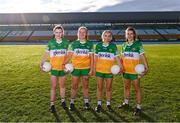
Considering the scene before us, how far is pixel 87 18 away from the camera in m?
58.0

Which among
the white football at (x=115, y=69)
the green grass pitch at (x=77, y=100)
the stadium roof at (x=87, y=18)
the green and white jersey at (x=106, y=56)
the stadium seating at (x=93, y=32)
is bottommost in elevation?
the green grass pitch at (x=77, y=100)

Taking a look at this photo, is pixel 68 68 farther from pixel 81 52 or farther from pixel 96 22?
pixel 96 22

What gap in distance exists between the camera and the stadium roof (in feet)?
190

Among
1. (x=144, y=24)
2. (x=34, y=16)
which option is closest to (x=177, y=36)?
(x=144, y=24)

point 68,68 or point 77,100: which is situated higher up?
point 68,68

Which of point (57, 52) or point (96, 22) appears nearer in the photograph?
point (57, 52)

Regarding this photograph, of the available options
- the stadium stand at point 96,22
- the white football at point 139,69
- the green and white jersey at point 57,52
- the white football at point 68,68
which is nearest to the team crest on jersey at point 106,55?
the white football at point 139,69

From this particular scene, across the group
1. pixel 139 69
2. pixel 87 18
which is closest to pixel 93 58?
pixel 139 69

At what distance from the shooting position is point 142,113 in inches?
289

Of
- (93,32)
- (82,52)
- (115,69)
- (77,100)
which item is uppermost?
(93,32)

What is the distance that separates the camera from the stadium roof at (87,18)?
57.8 metres

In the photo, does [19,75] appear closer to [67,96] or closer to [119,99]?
[67,96]

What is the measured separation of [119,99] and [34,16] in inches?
2073

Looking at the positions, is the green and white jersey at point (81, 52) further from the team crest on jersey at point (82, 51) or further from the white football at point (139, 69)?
the white football at point (139, 69)
